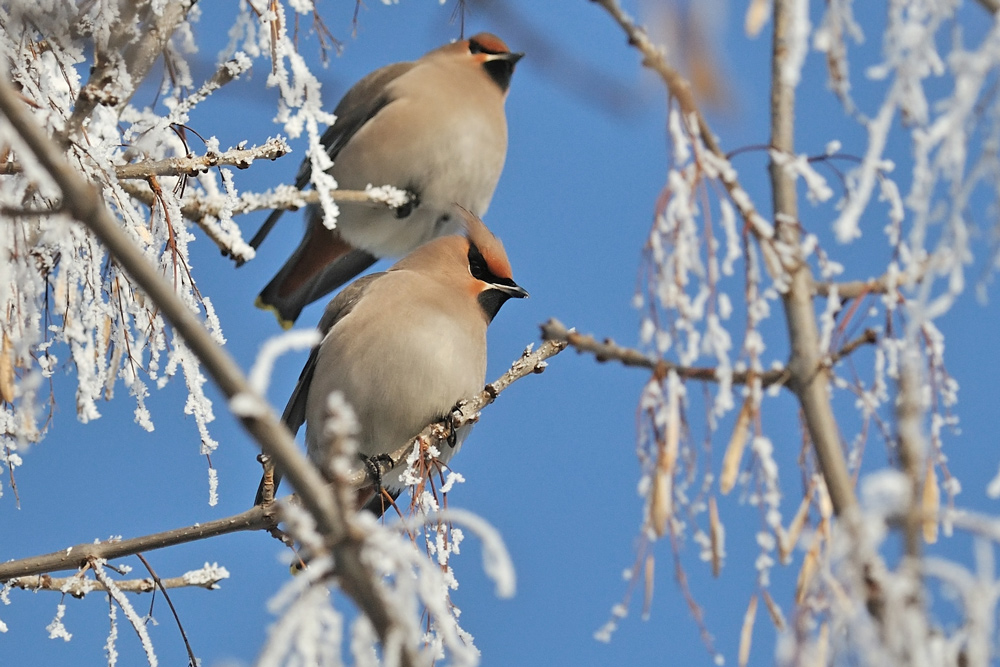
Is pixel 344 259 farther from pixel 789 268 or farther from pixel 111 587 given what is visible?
pixel 789 268

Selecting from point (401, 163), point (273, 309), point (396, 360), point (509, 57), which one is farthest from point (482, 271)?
point (509, 57)

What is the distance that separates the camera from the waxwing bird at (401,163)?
Result: 189 inches

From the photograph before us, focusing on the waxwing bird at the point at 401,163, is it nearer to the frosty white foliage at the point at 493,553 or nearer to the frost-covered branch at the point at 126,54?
the frost-covered branch at the point at 126,54

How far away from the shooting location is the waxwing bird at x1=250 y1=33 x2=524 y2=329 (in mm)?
4805

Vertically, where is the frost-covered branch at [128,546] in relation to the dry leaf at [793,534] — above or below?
above

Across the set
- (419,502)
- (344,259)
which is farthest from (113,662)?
(344,259)

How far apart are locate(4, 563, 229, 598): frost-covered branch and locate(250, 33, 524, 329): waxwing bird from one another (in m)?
2.20

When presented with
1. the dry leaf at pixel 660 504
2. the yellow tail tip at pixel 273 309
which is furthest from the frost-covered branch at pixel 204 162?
the yellow tail tip at pixel 273 309

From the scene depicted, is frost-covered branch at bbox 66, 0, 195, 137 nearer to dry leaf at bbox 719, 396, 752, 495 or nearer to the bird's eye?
dry leaf at bbox 719, 396, 752, 495

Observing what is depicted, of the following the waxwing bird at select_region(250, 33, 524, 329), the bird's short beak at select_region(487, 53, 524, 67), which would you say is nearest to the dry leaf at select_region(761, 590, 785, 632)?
the waxwing bird at select_region(250, 33, 524, 329)

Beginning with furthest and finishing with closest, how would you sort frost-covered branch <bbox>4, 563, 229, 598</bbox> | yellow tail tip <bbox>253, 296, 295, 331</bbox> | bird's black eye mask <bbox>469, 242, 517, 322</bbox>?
yellow tail tip <bbox>253, 296, 295, 331</bbox> < bird's black eye mask <bbox>469, 242, 517, 322</bbox> < frost-covered branch <bbox>4, 563, 229, 598</bbox>

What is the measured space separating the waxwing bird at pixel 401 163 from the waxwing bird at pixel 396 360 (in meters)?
0.76

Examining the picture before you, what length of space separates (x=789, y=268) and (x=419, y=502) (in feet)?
4.51

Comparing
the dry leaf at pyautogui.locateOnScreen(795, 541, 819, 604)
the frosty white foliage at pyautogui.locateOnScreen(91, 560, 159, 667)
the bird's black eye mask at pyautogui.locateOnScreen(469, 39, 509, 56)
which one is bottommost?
the dry leaf at pyautogui.locateOnScreen(795, 541, 819, 604)
